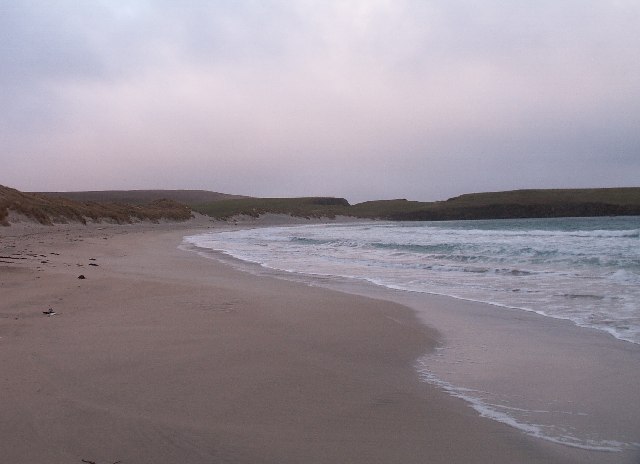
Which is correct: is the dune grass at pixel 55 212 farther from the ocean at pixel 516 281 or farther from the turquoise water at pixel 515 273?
the ocean at pixel 516 281

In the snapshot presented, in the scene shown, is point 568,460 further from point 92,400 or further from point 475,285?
point 475,285

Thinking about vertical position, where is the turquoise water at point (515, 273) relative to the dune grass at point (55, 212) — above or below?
below

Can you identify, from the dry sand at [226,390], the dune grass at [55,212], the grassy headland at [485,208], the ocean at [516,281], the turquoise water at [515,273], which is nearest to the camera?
the dry sand at [226,390]

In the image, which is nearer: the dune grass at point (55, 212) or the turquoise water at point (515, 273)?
the turquoise water at point (515, 273)

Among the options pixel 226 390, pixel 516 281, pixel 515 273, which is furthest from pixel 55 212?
pixel 226 390

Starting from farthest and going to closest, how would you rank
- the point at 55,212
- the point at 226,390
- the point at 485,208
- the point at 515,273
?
the point at 485,208
the point at 55,212
the point at 515,273
the point at 226,390

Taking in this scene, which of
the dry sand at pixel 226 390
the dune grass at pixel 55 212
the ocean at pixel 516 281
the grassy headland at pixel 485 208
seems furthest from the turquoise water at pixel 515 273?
the grassy headland at pixel 485 208

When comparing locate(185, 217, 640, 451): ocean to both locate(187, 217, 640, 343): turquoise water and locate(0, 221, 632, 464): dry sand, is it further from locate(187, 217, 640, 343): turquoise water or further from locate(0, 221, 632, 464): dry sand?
A: locate(0, 221, 632, 464): dry sand

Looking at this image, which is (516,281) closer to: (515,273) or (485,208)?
(515,273)

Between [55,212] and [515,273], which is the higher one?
[55,212]

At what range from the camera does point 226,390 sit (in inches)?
142

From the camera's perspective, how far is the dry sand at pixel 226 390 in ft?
8.98

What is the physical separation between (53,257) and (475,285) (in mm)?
9324

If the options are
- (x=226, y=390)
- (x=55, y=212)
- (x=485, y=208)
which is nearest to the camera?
(x=226, y=390)
